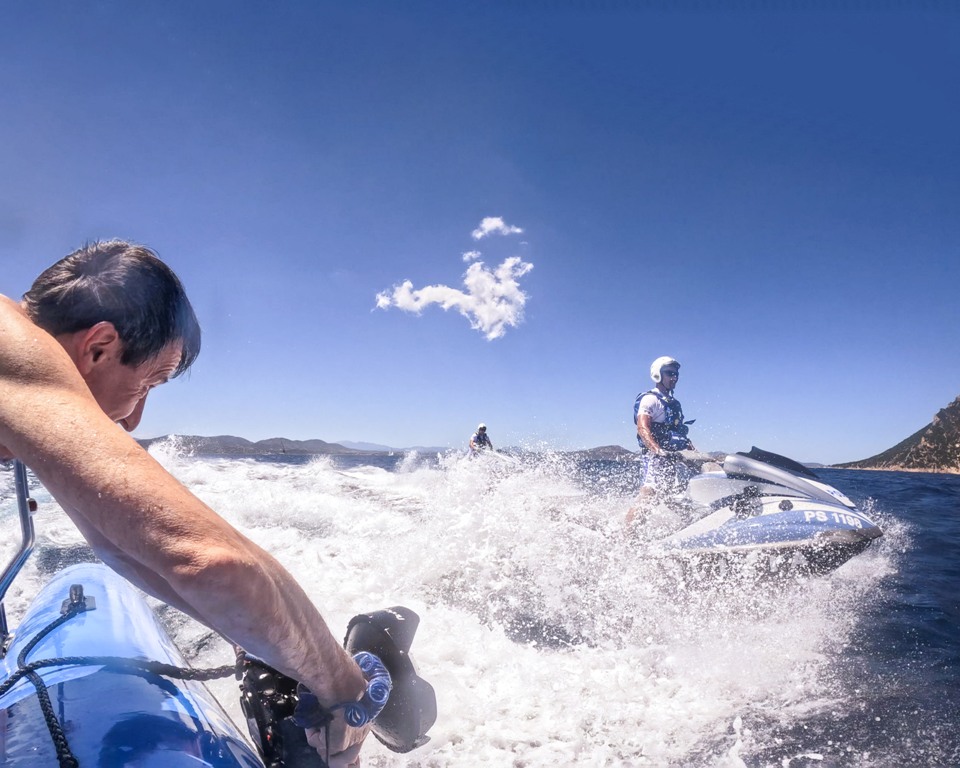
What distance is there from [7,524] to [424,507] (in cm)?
582

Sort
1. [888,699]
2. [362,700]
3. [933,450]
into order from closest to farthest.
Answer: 1. [362,700]
2. [888,699]
3. [933,450]

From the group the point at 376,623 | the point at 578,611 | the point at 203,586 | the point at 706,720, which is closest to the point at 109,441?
the point at 203,586

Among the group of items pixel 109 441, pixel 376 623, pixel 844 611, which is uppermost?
pixel 109 441

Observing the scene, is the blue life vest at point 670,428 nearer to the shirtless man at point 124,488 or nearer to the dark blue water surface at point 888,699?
the dark blue water surface at point 888,699

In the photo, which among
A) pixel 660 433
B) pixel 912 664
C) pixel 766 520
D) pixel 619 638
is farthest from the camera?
pixel 660 433

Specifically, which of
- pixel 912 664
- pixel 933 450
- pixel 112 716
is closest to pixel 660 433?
pixel 912 664

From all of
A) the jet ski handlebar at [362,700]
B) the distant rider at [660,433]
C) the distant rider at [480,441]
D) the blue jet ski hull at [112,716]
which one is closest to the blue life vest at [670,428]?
the distant rider at [660,433]

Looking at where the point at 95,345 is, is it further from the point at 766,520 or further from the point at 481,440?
the point at 481,440

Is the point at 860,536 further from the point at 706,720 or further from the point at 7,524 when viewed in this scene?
the point at 7,524

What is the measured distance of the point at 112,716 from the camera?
48.1 inches

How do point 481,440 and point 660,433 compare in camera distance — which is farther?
point 481,440

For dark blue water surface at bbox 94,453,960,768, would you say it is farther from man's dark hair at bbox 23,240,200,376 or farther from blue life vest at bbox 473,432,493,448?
blue life vest at bbox 473,432,493,448

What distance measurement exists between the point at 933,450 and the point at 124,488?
82629 millimetres

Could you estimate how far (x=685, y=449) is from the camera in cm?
605
